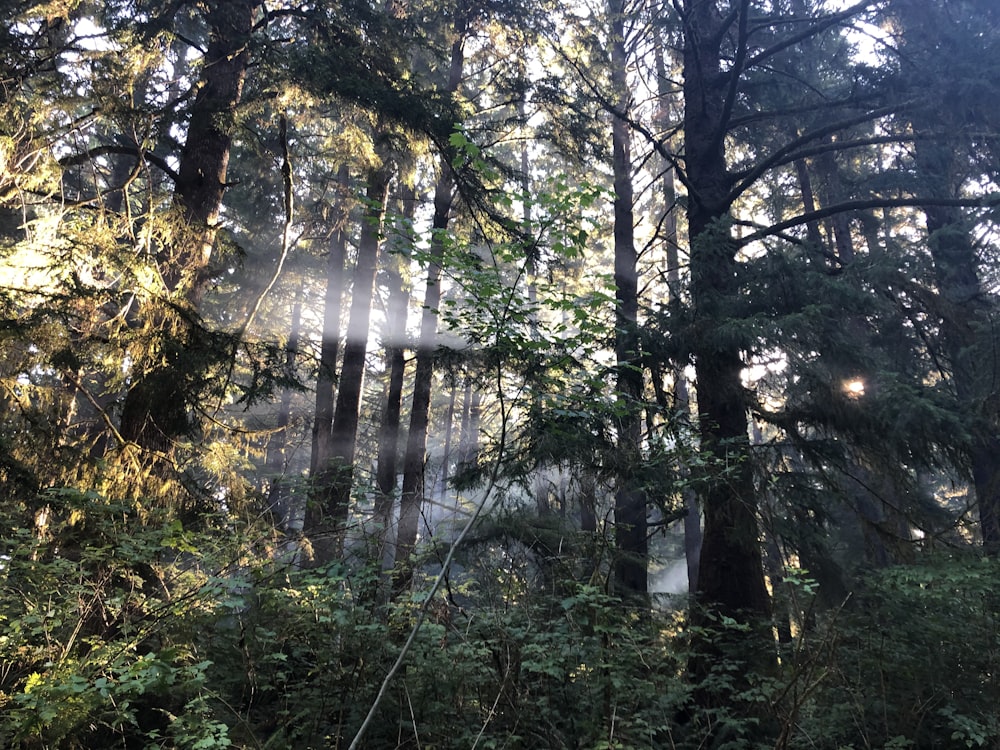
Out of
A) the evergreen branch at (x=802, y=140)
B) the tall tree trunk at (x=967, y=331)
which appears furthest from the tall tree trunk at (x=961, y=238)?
the evergreen branch at (x=802, y=140)

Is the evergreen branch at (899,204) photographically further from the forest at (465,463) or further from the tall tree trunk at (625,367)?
the tall tree trunk at (625,367)

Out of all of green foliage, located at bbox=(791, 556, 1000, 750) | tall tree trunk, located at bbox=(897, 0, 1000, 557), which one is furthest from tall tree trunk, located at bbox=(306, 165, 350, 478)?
green foliage, located at bbox=(791, 556, 1000, 750)

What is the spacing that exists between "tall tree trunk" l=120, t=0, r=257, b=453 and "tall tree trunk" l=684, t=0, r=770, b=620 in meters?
4.93

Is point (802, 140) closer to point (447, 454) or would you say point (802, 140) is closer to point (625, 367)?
point (625, 367)

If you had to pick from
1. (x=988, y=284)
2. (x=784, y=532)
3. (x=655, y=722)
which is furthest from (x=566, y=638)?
(x=988, y=284)

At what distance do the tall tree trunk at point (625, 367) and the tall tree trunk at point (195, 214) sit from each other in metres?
3.95

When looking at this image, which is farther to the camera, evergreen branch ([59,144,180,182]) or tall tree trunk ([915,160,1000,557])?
tall tree trunk ([915,160,1000,557])

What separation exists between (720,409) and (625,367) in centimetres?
142

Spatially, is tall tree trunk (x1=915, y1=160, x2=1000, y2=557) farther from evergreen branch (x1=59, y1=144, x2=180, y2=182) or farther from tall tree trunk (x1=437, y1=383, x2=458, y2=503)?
evergreen branch (x1=59, y1=144, x2=180, y2=182)

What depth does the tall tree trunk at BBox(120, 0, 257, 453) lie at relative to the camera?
5.07 metres

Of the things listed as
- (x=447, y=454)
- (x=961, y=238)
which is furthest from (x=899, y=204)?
(x=447, y=454)

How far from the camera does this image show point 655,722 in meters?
4.54

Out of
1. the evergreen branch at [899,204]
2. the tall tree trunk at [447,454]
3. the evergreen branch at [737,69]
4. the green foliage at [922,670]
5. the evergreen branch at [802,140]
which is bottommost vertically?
the green foliage at [922,670]

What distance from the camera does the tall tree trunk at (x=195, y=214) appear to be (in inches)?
200
